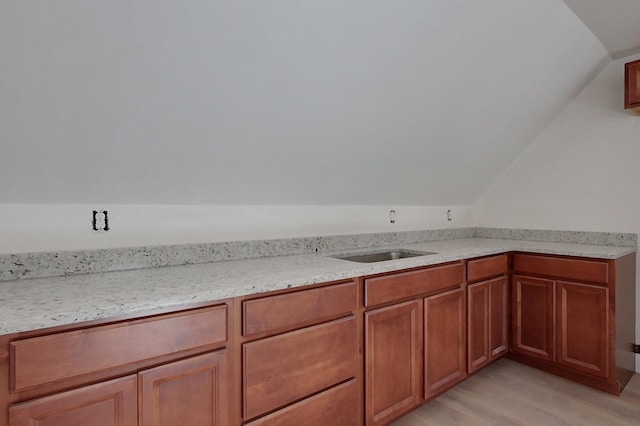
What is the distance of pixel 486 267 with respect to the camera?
2.42 m

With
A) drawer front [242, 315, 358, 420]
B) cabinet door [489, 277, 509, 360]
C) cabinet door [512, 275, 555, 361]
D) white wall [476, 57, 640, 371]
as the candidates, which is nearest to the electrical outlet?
drawer front [242, 315, 358, 420]

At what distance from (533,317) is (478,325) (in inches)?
19.1

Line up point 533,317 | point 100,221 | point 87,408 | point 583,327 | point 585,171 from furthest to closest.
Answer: point 585,171 < point 533,317 < point 583,327 < point 100,221 < point 87,408

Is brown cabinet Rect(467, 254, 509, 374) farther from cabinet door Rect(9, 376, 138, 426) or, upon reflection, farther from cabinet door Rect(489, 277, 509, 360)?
cabinet door Rect(9, 376, 138, 426)

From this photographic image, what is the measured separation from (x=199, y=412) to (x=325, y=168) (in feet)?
4.38

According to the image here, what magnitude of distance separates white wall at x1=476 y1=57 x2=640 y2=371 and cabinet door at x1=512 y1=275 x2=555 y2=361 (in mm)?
665

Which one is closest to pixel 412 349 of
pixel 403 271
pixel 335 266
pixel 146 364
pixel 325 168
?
pixel 403 271

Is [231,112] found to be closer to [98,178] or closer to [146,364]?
[98,178]

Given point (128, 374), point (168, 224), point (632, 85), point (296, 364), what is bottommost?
point (296, 364)

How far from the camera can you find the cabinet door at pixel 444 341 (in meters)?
2.02

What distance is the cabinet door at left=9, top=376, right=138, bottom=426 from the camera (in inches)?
37.4

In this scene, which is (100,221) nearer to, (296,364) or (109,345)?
(109,345)

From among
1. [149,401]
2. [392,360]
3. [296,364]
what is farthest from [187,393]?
[392,360]

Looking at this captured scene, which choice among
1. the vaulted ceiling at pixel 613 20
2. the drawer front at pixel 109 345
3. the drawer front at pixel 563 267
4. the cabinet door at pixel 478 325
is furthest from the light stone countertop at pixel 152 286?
the vaulted ceiling at pixel 613 20
